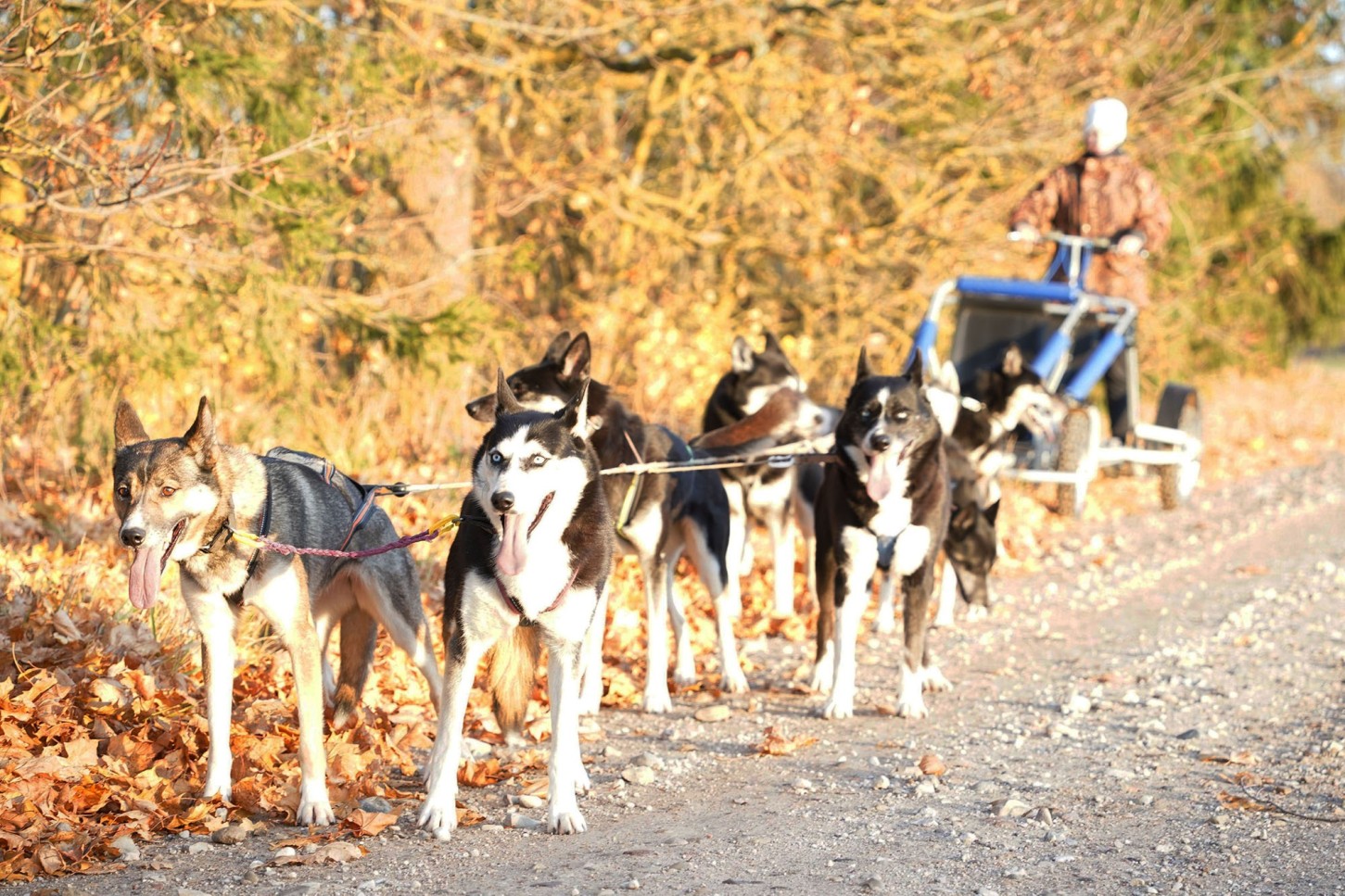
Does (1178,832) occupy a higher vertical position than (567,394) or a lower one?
lower

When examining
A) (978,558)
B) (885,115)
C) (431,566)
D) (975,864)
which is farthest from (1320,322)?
(975,864)

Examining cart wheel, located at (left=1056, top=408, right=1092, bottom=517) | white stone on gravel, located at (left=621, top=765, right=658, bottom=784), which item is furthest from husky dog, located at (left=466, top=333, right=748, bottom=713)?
cart wheel, located at (left=1056, top=408, right=1092, bottom=517)

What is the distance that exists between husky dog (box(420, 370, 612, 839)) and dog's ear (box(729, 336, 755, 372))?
Result: 4.03 metres

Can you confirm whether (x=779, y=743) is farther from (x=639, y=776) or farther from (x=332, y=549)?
(x=332, y=549)

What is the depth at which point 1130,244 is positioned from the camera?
10.2 m

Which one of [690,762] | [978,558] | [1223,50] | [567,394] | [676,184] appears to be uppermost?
[1223,50]

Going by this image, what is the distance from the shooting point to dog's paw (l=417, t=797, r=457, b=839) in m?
4.37

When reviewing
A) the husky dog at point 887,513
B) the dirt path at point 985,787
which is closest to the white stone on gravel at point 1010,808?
the dirt path at point 985,787

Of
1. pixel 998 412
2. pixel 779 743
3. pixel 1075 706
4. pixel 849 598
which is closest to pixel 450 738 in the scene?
pixel 779 743

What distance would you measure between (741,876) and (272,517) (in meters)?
1.93

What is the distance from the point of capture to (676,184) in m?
12.3

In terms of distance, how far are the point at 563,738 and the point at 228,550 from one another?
1.23 metres

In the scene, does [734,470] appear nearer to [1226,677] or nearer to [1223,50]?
[1226,677]

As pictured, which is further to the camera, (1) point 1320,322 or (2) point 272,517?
(1) point 1320,322
